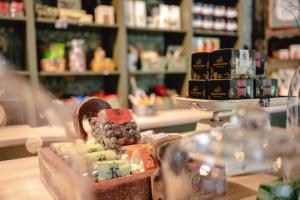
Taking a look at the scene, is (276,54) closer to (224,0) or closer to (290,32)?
(290,32)

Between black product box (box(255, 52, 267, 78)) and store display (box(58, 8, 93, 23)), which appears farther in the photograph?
store display (box(58, 8, 93, 23))

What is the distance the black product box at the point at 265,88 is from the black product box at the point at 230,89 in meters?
0.03

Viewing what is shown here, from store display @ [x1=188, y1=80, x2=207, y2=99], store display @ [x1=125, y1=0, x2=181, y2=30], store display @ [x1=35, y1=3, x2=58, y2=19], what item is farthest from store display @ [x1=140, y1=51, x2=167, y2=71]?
store display @ [x1=188, y1=80, x2=207, y2=99]

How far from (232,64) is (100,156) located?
0.58 m

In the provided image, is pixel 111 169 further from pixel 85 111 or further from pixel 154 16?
pixel 154 16

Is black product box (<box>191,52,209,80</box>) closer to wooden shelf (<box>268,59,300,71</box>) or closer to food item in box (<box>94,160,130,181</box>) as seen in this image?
food item in box (<box>94,160,130,181</box>)

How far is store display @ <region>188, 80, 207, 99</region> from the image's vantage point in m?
1.15

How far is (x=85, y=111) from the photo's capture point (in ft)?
3.74

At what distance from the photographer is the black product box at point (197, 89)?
1150mm

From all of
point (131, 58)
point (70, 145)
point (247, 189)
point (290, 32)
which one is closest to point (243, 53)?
point (247, 189)

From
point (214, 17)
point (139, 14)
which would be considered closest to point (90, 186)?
point (139, 14)

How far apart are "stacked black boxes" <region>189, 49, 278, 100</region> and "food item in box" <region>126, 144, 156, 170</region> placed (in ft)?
1.23

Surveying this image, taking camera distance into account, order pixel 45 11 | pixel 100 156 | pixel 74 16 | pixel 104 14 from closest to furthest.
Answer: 1. pixel 100 156
2. pixel 45 11
3. pixel 74 16
4. pixel 104 14

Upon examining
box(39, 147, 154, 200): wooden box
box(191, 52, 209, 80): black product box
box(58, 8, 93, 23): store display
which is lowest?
box(39, 147, 154, 200): wooden box
